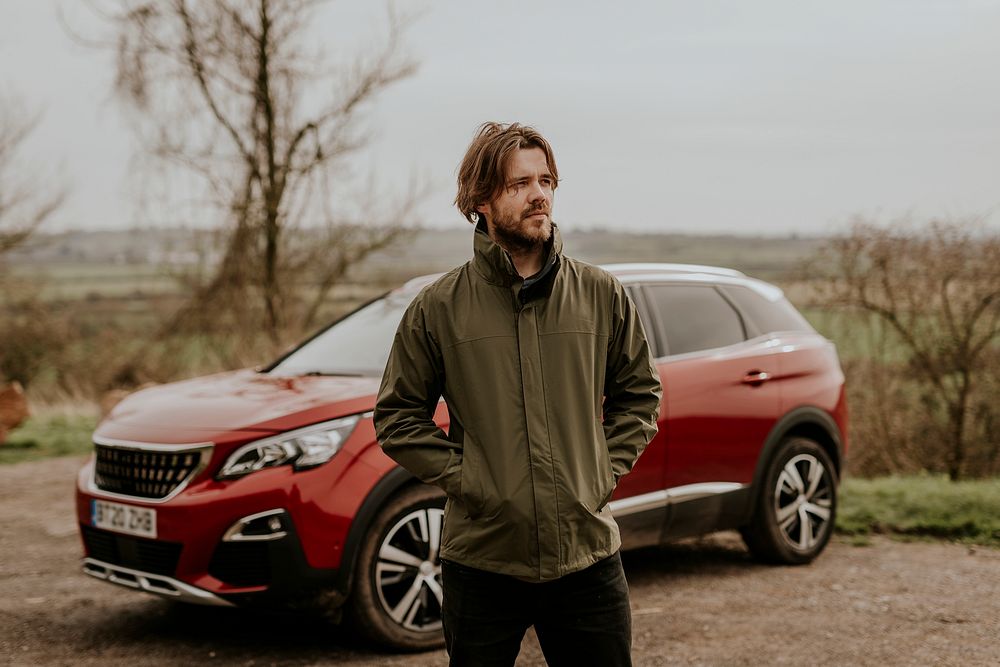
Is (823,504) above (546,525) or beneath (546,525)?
beneath

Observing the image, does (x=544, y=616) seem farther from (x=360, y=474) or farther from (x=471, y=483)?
(x=360, y=474)

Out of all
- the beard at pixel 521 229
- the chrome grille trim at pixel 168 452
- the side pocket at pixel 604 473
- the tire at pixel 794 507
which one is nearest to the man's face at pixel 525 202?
the beard at pixel 521 229

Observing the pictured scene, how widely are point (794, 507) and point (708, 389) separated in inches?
42.9

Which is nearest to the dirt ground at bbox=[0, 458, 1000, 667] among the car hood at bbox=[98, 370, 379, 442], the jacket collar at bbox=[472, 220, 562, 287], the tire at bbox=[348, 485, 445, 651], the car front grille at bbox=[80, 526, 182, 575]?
the tire at bbox=[348, 485, 445, 651]

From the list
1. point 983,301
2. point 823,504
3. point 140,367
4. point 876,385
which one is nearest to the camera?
point 823,504

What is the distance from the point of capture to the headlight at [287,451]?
452 cm

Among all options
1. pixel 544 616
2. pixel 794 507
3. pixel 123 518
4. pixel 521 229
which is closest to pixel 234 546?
pixel 123 518

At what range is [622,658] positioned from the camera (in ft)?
8.78

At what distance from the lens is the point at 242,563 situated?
4.45 m

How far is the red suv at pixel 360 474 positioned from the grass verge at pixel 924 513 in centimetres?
134

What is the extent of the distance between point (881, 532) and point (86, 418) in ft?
36.2

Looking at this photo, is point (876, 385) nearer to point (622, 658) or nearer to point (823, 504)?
point (823, 504)

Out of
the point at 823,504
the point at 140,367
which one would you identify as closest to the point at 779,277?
the point at 823,504

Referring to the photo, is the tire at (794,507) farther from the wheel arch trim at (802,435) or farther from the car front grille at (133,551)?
the car front grille at (133,551)
